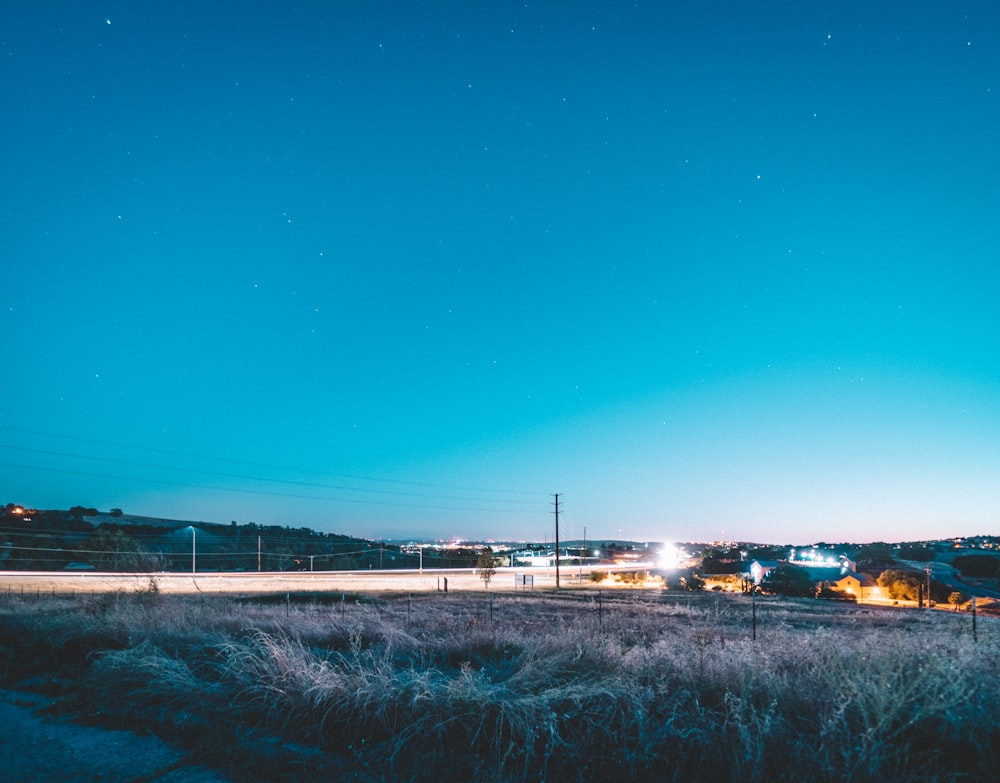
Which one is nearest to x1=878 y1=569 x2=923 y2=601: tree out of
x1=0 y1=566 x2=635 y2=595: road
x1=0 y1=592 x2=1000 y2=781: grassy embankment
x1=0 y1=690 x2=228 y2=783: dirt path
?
x1=0 y1=566 x2=635 y2=595: road

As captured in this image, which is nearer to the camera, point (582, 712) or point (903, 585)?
point (582, 712)

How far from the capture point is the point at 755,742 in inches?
180

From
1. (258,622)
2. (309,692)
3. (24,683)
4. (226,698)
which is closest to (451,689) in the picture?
(309,692)

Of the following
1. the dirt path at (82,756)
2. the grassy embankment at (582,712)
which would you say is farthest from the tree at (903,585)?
the dirt path at (82,756)

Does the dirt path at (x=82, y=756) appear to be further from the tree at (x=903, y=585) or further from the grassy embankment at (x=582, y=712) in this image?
the tree at (x=903, y=585)

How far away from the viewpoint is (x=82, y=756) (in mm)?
5129

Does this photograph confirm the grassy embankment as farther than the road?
No

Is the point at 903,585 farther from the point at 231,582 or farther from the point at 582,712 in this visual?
the point at 582,712

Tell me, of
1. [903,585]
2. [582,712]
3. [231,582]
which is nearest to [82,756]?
[582,712]

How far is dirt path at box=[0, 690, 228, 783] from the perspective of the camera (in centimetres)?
467

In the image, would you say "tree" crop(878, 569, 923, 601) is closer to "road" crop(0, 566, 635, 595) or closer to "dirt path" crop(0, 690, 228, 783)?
"road" crop(0, 566, 635, 595)

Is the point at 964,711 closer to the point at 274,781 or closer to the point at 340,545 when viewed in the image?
the point at 274,781

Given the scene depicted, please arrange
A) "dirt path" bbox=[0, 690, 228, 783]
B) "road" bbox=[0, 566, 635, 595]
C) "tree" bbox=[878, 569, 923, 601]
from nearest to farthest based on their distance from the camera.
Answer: "dirt path" bbox=[0, 690, 228, 783]
"road" bbox=[0, 566, 635, 595]
"tree" bbox=[878, 569, 923, 601]

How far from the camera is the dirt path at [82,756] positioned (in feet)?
15.3
